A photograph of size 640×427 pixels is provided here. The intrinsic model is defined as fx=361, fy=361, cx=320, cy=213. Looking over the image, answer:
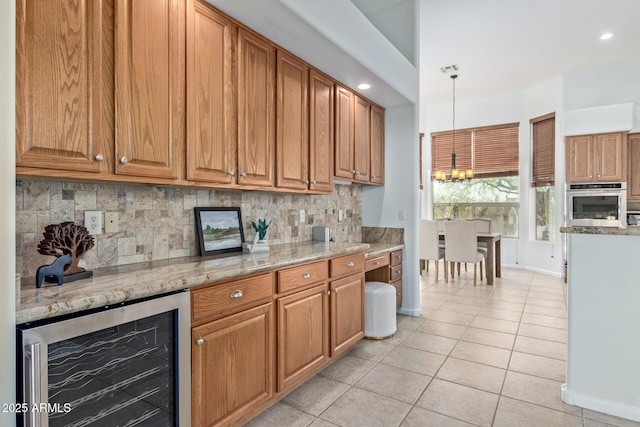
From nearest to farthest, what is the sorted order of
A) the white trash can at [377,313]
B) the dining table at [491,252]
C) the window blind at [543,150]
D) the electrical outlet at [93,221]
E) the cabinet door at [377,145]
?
1. the electrical outlet at [93,221]
2. the white trash can at [377,313]
3. the cabinet door at [377,145]
4. the dining table at [491,252]
5. the window blind at [543,150]

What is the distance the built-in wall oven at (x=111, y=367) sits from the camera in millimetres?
1107

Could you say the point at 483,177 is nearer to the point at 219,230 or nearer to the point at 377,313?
the point at 377,313

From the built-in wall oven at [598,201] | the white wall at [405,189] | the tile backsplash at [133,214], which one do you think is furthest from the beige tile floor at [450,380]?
the built-in wall oven at [598,201]

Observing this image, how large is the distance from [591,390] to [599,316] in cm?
45

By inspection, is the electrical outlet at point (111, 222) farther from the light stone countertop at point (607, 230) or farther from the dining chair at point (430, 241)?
the dining chair at point (430, 241)

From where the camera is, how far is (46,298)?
1.21 m

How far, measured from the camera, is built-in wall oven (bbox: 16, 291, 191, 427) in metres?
1.11

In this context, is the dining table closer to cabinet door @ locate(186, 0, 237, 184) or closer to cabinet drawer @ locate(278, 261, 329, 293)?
cabinet drawer @ locate(278, 261, 329, 293)

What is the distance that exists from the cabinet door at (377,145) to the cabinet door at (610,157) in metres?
4.01

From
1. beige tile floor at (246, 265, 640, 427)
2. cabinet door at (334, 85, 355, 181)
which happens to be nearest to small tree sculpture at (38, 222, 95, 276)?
beige tile floor at (246, 265, 640, 427)

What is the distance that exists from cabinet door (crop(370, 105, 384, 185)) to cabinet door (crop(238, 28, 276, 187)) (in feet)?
5.30

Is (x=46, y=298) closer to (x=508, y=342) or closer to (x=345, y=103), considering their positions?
(x=345, y=103)

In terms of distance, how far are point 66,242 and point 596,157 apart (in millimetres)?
6949

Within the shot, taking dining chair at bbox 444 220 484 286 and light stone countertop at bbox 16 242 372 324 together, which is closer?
light stone countertop at bbox 16 242 372 324
